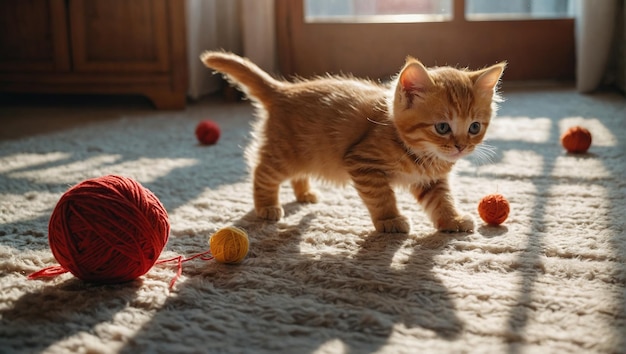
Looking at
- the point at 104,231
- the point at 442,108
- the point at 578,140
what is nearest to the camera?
the point at 104,231

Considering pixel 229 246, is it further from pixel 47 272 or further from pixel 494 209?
pixel 494 209

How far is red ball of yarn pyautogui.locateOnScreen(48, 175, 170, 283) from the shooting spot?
40.7 inches

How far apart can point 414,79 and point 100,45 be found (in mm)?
2142

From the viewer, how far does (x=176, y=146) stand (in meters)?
2.29

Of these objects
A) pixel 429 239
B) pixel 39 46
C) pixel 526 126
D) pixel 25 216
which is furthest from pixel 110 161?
pixel 526 126

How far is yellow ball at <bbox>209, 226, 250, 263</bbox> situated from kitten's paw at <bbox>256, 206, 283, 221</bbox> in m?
0.30

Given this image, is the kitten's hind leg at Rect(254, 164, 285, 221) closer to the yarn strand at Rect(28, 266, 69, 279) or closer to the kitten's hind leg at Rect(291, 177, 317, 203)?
the kitten's hind leg at Rect(291, 177, 317, 203)

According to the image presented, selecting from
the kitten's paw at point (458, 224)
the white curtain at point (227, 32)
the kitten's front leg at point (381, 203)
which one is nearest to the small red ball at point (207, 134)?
the white curtain at point (227, 32)

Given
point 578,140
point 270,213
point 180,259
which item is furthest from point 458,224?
point 578,140

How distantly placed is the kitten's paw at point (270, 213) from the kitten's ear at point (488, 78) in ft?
1.71

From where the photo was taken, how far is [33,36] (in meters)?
3.06

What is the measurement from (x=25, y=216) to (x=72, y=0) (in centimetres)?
180

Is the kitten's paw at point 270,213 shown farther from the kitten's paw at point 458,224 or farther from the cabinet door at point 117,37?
the cabinet door at point 117,37

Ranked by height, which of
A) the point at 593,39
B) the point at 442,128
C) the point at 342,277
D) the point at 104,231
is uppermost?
the point at 593,39
